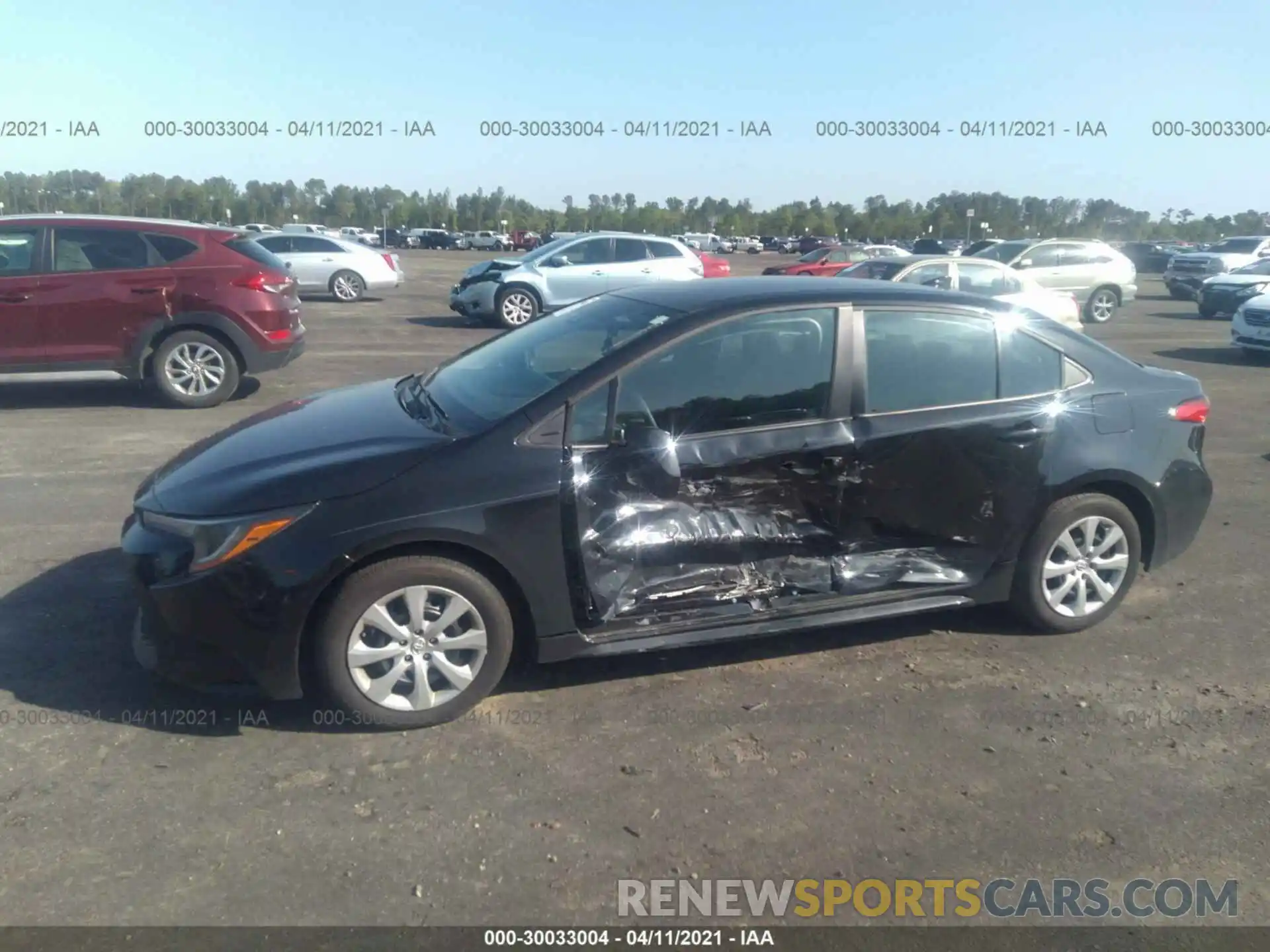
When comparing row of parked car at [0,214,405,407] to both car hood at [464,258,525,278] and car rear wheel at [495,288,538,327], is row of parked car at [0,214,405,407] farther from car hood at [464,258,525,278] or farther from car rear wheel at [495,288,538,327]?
car hood at [464,258,525,278]

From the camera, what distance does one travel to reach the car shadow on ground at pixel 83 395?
1029 cm

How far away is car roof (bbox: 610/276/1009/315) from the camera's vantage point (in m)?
4.74

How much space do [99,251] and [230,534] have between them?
23.6 feet

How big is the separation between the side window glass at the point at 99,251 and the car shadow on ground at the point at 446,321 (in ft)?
28.9

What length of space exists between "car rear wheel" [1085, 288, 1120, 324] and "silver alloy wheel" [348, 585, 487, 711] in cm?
2080

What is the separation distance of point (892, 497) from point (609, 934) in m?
2.39

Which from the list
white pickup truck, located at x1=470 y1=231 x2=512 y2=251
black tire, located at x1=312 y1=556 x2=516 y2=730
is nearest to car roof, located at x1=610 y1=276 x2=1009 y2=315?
black tire, located at x1=312 y1=556 x2=516 y2=730

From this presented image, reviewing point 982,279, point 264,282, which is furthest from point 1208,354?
point 264,282

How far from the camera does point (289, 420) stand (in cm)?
489

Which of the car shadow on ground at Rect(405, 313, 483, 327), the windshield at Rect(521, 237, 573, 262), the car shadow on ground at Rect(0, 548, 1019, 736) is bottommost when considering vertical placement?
the car shadow on ground at Rect(0, 548, 1019, 736)

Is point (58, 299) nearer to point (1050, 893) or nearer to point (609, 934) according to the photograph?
point (609, 934)

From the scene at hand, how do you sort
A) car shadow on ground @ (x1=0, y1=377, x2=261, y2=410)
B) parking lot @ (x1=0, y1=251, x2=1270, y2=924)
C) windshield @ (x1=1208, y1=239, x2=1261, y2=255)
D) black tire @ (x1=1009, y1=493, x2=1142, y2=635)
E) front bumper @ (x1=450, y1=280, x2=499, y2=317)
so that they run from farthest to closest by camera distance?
windshield @ (x1=1208, y1=239, x2=1261, y2=255) → front bumper @ (x1=450, y1=280, x2=499, y2=317) → car shadow on ground @ (x1=0, y1=377, x2=261, y2=410) → black tire @ (x1=1009, y1=493, x2=1142, y2=635) → parking lot @ (x1=0, y1=251, x2=1270, y2=924)

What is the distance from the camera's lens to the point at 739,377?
457 centimetres

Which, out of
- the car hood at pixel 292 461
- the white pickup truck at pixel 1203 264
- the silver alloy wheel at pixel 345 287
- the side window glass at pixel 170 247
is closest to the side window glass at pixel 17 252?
the side window glass at pixel 170 247
